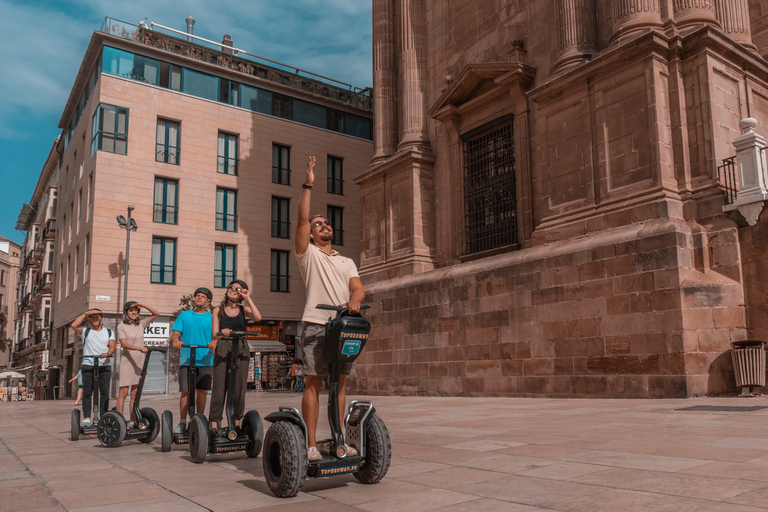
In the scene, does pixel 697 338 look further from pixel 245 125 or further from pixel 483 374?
pixel 245 125

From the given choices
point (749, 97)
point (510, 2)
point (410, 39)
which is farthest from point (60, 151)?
point (749, 97)

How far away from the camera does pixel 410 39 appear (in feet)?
68.0

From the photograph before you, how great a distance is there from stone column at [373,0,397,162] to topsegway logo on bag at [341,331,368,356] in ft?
55.7

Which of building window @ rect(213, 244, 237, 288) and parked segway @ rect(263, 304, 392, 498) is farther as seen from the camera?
building window @ rect(213, 244, 237, 288)

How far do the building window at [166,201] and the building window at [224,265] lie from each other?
276cm

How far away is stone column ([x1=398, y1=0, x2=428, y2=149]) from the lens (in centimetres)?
2016

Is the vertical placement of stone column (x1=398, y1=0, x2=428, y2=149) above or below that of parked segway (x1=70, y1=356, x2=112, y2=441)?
above

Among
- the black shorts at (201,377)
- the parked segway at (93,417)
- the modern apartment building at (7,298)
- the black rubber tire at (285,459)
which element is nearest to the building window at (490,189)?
the parked segway at (93,417)

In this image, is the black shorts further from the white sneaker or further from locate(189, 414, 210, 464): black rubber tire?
the white sneaker

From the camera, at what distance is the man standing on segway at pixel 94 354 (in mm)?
9312

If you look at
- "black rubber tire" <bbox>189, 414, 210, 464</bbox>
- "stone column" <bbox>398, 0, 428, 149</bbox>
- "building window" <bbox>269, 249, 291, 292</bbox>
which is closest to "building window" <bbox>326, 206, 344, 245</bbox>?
"building window" <bbox>269, 249, 291, 292</bbox>

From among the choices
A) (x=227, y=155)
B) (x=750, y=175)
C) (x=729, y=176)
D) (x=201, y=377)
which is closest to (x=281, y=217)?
(x=227, y=155)

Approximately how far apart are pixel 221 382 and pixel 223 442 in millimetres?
667

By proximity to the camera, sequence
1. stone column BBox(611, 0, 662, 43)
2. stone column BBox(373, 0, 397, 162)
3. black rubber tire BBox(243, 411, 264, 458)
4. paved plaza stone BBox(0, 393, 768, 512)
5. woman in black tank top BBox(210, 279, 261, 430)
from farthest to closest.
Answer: stone column BBox(373, 0, 397, 162) < stone column BBox(611, 0, 662, 43) < woman in black tank top BBox(210, 279, 261, 430) < black rubber tire BBox(243, 411, 264, 458) < paved plaza stone BBox(0, 393, 768, 512)
